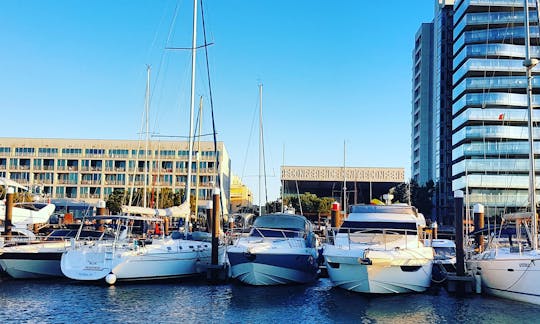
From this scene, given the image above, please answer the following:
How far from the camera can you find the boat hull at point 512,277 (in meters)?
22.4

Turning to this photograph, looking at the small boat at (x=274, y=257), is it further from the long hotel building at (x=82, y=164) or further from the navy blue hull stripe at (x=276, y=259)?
the long hotel building at (x=82, y=164)

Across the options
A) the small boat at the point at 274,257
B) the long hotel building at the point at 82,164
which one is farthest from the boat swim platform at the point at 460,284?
the long hotel building at the point at 82,164

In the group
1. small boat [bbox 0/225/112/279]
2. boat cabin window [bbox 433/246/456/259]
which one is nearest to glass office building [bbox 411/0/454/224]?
boat cabin window [bbox 433/246/456/259]

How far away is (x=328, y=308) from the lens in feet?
74.1

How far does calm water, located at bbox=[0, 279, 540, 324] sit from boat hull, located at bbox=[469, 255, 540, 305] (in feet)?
1.40

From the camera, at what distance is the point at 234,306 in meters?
22.9

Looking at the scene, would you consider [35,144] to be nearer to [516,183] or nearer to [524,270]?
[516,183]

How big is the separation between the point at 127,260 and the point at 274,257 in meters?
6.95

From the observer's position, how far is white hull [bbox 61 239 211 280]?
27.2 meters

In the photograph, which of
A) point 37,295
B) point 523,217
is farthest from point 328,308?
point 37,295

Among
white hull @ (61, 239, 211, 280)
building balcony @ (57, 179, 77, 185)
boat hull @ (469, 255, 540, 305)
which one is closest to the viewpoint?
boat hull @ (469, 255, 540, 305)

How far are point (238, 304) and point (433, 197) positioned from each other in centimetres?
9066

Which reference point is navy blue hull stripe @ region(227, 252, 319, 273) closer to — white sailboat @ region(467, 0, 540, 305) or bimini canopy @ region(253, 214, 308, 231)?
bimini canopy @ region(253, 214, 308, 231)

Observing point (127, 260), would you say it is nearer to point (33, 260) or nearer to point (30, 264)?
point (33, 260)
